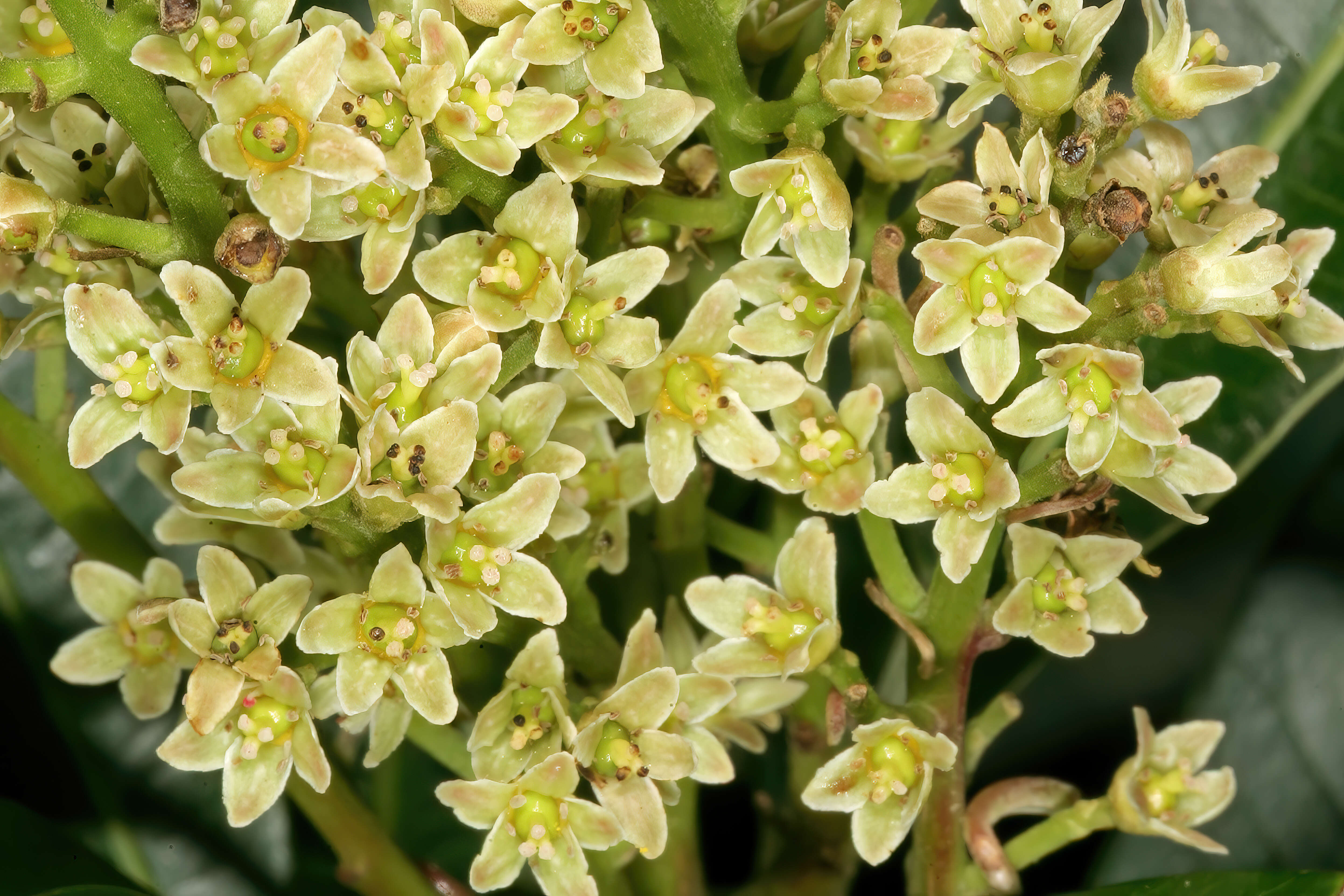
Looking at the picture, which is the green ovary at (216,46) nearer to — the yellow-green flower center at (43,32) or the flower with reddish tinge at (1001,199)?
the yellow-green flower center at (43,32)

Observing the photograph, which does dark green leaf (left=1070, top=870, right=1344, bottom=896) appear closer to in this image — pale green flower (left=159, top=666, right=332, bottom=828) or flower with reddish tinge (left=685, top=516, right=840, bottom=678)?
flower with reddish tinge (left=685, top=516, right=840, bottom=678)

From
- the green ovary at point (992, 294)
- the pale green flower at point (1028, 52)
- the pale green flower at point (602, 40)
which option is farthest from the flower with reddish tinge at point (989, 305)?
the pale green flower at point (602, 40)

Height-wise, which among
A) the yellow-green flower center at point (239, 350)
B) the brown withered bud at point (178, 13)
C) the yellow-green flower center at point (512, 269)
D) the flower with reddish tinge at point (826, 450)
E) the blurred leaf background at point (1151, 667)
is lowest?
the blurred leaf background at point (1151, 667)

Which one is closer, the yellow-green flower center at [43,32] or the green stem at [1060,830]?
the yellow-green flower center at [43,32]

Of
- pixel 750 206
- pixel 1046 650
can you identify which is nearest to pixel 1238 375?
pixel 1046 650

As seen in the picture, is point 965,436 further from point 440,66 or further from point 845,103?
point 440,66

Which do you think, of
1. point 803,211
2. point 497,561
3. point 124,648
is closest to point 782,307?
point 803,211

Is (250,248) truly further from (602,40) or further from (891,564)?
(891,564)

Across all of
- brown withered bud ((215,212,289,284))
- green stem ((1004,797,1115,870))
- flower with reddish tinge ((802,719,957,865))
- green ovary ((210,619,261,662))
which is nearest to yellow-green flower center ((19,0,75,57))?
brown withered bud ((215,212,289,284))
